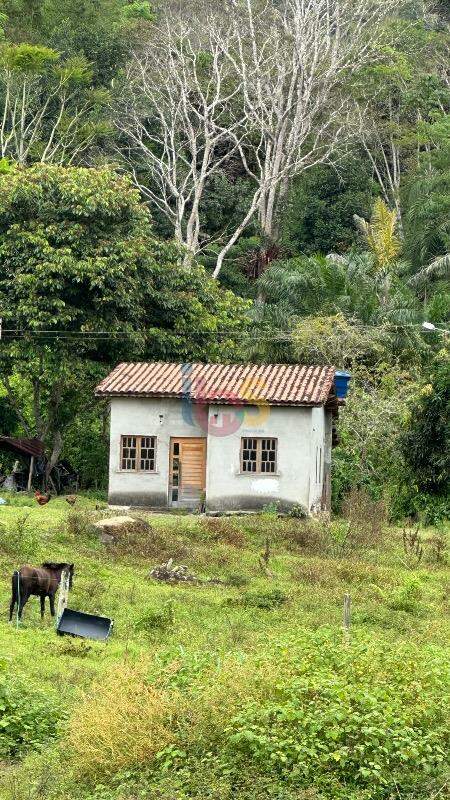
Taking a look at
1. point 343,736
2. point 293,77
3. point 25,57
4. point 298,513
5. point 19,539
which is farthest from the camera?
point 25,57

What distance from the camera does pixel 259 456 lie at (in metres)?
34.5

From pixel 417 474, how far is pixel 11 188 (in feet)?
44.4

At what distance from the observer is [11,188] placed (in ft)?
131

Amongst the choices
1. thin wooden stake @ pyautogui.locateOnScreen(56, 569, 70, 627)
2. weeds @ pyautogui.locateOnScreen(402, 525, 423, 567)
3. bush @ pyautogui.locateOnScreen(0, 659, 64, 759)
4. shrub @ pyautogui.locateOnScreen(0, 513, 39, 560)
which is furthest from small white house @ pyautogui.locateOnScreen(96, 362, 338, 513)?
bush @ pyautogui.locateOnScreen(0, 659, 64, 759)

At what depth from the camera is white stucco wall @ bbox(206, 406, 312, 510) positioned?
112 feet

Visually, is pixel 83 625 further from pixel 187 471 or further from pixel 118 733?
pixel 187 471

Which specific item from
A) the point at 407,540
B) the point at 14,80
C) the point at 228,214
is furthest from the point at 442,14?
the point at 407,540

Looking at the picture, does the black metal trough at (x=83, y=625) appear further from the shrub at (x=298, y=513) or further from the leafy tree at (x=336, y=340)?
the leafy tree at (x=336, y=340)

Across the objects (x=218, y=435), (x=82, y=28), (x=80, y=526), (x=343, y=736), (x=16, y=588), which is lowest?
(x=343, y=736)

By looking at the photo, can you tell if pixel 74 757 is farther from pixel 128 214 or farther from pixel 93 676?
pixel 128 214

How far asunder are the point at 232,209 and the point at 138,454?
26447 millimetres

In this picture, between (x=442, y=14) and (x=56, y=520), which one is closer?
(x=56, y=520)

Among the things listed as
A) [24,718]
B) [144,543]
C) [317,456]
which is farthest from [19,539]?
[24,718]

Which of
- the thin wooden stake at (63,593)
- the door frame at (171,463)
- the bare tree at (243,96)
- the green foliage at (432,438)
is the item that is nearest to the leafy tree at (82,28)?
the bare tree at (243,96)
